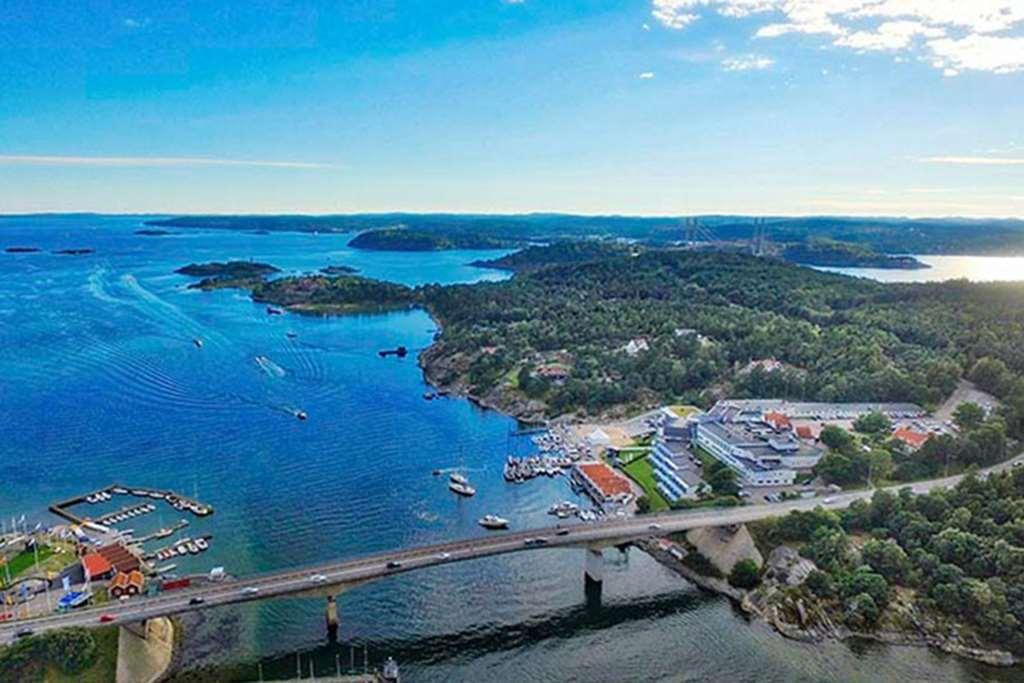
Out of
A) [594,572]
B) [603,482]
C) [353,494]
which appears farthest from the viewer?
[603,482]

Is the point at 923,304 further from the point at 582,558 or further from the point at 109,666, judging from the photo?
the point at 109,666

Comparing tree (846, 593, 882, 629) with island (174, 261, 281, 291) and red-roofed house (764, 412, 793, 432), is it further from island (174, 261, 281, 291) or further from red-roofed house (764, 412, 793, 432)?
island (174, 261, 281, 291)

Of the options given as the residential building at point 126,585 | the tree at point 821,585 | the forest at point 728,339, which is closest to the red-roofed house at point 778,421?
the forest at point 728,339

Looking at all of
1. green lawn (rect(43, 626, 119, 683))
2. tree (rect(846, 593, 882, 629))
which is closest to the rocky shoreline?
tree (rect(846, 593, 882, 629))

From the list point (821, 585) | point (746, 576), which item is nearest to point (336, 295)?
point (746, 576)

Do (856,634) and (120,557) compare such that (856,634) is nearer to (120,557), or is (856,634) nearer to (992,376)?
(120,557)

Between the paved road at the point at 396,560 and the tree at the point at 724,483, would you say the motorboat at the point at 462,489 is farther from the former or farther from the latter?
the tree at the point at 724,483
